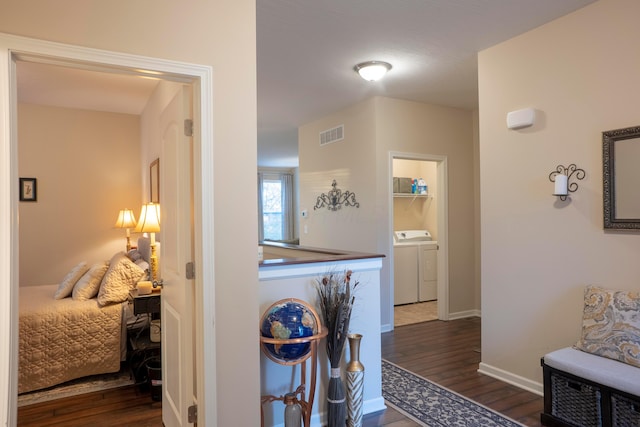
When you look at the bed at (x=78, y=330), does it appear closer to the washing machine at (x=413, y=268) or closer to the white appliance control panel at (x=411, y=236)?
the washing machine at (x=413, y=268)

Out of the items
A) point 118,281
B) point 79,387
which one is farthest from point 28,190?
point 79,387

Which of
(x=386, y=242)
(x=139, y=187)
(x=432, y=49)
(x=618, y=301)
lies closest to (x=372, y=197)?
(x=386, y=242)

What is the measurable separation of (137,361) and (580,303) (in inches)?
132

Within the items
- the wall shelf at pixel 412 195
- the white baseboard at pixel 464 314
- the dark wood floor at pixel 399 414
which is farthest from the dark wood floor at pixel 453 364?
the wall shelf at pixel 412 195

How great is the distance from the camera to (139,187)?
5.33 metres

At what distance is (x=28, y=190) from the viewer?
4.83 metres

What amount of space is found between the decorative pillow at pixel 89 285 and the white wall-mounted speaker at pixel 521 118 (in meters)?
3.70

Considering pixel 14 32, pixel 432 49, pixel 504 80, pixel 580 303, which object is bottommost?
pixel 580 303

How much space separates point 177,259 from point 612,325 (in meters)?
2.48

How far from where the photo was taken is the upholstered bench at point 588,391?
208 cm

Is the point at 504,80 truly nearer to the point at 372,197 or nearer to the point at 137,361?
the point at 372,197

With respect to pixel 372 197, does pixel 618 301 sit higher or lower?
lower

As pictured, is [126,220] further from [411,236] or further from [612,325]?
[612,325]

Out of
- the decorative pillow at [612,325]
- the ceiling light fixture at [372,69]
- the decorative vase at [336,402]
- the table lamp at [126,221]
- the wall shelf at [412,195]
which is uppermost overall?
the ceiling light fixture at [372,69]
